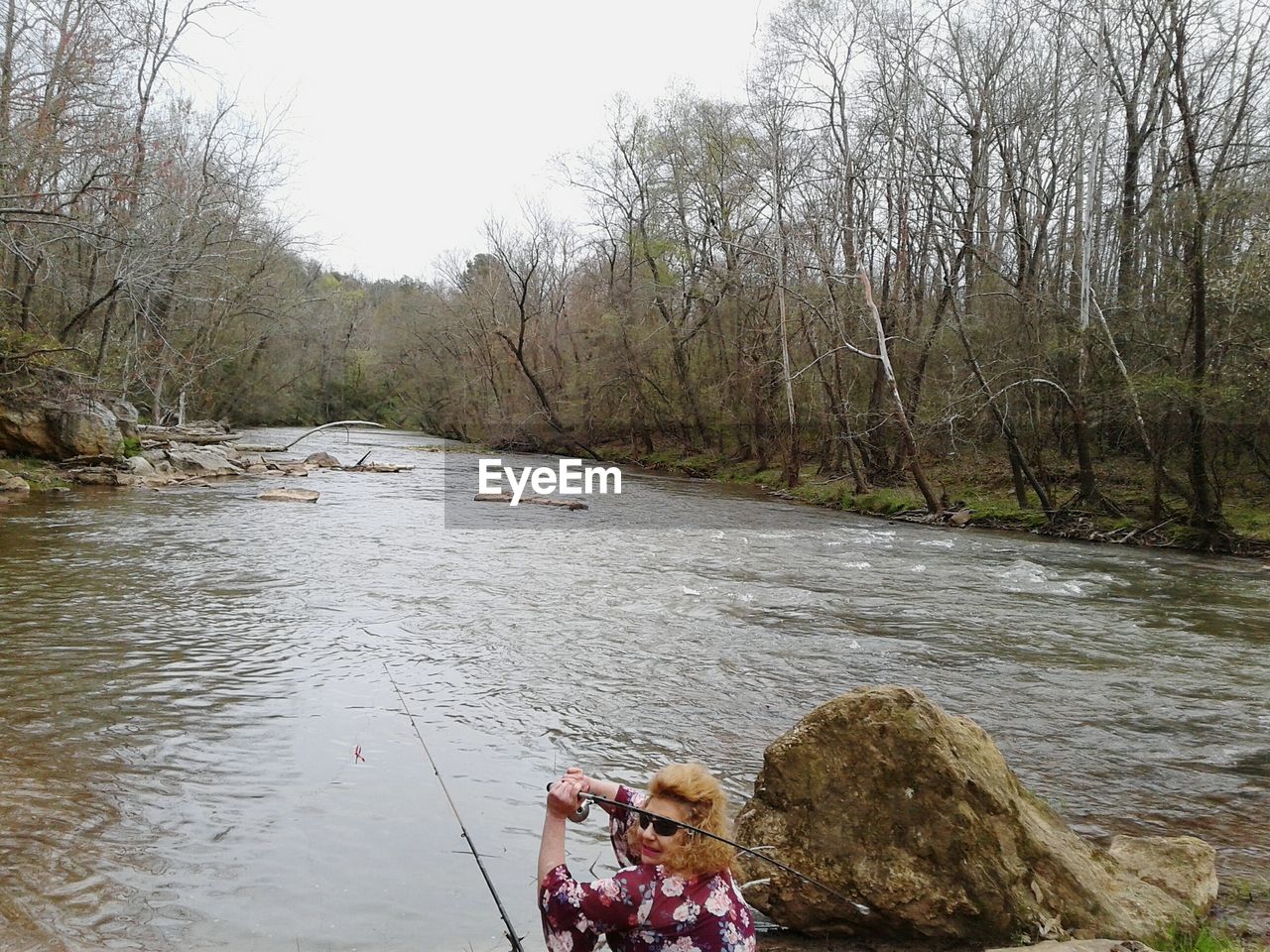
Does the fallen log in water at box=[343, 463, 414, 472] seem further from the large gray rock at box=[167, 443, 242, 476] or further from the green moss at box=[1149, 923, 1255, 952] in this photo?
the green moss at box=[1149, 923, 1255, 952]

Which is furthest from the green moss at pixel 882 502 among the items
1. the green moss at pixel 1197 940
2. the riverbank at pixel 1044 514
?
the green moss at pixel 1197 940

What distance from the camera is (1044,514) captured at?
64.6ft

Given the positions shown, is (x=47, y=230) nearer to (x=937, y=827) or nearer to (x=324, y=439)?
(x=937, y=827)

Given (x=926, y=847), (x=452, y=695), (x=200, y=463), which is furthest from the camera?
(x=200, y=463)

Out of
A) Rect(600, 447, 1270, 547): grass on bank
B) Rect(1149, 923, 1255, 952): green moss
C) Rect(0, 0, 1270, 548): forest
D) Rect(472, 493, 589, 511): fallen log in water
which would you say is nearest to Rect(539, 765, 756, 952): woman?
Rect(1149, 923, 1255, 952): green moss

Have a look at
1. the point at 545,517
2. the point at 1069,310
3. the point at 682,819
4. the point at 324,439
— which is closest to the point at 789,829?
the point at 682,819

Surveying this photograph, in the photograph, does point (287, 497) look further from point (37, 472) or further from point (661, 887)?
point (661, 887)

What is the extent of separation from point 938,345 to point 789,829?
75.5 feet

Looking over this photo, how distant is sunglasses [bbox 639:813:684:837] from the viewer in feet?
8.59

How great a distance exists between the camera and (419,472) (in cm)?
3108

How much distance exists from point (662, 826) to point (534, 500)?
1984cm

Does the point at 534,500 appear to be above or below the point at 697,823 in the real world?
below
